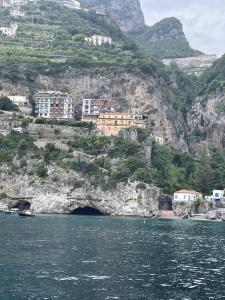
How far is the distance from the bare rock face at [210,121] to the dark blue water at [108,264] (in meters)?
83.6

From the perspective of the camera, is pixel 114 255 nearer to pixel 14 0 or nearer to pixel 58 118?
pixel 58 118

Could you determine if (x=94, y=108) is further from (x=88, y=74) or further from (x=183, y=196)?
(x=183, y=196)

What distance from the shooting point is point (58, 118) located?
5330 inches

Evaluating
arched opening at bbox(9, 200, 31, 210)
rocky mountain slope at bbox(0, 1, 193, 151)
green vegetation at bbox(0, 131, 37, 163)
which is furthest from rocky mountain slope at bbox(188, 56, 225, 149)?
arched opening at bbox(9, 200, 31, 210)

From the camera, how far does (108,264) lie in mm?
49344

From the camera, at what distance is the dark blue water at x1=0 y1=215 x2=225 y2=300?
39375mm

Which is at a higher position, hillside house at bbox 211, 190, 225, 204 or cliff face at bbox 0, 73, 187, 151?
cliff face at bbox 0, 73, 187, 151

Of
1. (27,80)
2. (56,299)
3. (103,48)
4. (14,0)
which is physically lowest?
(56,299)

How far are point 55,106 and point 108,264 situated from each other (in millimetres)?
89451

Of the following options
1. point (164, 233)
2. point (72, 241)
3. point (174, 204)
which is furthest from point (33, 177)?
point (72, 241)

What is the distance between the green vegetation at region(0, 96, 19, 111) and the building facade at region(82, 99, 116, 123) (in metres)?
14.0

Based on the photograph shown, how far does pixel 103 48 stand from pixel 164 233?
93.5m

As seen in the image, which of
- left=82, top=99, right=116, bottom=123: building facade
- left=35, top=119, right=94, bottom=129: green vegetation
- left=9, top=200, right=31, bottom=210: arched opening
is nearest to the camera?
left=9, top=200, right=31, bottom=210: arched opening

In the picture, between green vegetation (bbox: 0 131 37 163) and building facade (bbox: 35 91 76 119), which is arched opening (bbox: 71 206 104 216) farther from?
building facade (bbox: 35 91 76 119)
